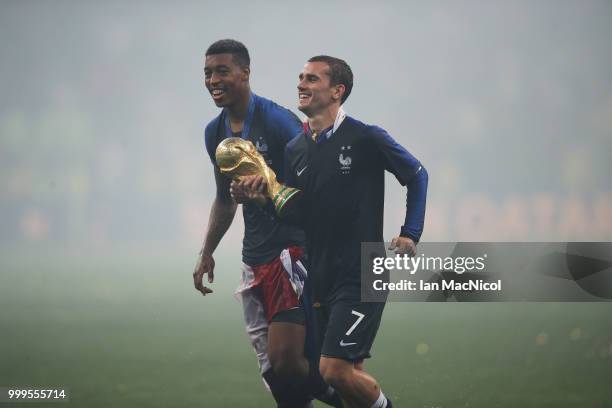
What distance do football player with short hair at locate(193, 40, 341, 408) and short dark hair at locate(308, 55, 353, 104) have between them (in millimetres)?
718

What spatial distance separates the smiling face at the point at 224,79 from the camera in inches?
316

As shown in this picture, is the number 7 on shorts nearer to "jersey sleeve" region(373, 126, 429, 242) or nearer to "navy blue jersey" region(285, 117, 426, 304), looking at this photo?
"navy blue jersey" region(285, 117, 426, 304)

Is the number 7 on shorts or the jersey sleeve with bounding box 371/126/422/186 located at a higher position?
the jersey sleeve with bounding box 371/126/422/186

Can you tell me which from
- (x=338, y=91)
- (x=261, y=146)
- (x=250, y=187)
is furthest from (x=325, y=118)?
(x=261, y=146)

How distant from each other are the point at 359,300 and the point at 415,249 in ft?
1.79

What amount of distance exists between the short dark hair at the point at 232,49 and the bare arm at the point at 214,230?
1011 mm

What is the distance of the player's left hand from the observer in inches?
272

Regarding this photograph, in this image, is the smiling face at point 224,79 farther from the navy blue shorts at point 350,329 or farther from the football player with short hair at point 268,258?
Answer: the navy blue shorts at point 350,329

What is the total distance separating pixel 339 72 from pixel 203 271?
7.34 ft

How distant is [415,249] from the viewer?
22.9ft

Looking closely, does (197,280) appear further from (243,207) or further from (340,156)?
(340,156)

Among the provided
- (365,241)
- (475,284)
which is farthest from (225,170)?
(475,284)

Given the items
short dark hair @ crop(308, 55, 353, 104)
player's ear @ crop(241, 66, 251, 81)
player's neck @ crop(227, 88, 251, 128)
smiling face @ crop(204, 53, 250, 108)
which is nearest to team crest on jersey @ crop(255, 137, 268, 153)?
player's neck @ crop(227, 88, 251, 128)

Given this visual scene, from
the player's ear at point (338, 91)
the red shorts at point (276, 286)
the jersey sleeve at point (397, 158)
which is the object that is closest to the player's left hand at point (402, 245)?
the jersey sleeve at point (397, 158)
